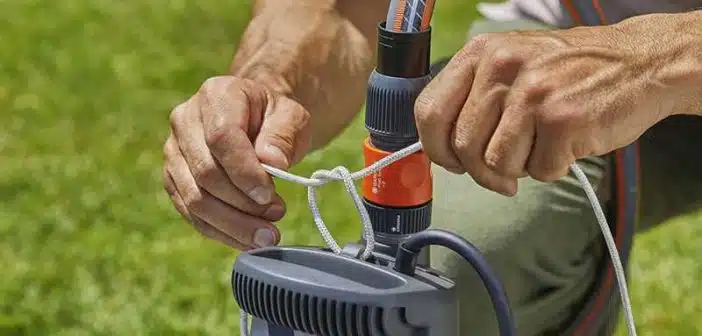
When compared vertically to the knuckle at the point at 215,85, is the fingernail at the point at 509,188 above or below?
above

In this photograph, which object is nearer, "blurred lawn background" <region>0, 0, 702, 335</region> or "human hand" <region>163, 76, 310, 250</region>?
"human hand" <region>163, 76, 310, 250</region>

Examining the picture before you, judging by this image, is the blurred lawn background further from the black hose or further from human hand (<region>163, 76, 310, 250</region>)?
the black hose

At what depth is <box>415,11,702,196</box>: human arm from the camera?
79cm

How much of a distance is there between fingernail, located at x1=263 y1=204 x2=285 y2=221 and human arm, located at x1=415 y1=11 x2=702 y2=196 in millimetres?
230

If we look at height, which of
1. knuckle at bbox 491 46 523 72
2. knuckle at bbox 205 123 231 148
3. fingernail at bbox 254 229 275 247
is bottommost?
fingernail at bbox 254 229 275 247

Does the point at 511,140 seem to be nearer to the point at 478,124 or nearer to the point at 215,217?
the point at 478,124

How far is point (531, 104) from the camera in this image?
0.78 metres

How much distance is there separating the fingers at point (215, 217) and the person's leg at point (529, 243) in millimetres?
256

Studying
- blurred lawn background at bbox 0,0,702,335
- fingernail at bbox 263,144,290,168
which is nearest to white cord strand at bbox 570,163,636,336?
fingernail at bbox 263,144,290,168

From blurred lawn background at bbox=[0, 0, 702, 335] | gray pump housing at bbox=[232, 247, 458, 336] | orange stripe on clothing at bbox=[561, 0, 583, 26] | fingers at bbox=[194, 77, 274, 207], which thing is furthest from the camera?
blurred lawn background at bbox=[0, 0, 702, 335]

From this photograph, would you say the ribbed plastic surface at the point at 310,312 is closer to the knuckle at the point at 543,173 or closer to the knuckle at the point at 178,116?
the knuckle at the point at 543,173

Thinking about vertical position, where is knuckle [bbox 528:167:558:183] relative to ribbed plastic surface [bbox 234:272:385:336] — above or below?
above

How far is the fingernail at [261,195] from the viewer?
98 centimetres

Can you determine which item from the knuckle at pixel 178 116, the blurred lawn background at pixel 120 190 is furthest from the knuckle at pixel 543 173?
the blurred lawn background at pixel 120 190
